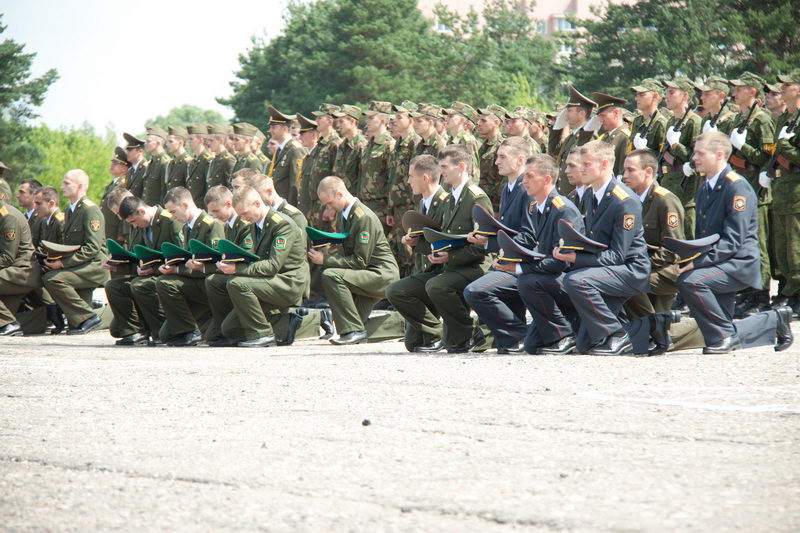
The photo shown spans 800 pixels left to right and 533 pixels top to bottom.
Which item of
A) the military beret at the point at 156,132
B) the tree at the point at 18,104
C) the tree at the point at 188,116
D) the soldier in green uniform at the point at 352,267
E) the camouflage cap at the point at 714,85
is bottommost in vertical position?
the soldier in green uniform at the point at 352,267

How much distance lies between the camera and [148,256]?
38.2 ft

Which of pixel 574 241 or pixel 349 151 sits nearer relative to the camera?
pixel 574 241

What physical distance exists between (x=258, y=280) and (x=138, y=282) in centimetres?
147

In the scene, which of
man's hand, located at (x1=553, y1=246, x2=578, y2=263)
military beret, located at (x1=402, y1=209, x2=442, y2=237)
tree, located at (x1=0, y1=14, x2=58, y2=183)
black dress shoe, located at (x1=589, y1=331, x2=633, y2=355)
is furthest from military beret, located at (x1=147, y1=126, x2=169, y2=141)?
tree, located at (x1=0, y1=14, x2=58, y2=183)

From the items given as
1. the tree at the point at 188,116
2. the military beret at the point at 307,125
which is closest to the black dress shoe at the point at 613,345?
the military beret at the point at 307,125

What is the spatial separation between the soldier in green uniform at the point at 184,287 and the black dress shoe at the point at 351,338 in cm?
146

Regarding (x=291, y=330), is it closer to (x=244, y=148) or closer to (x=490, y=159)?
(x=490, y=159)

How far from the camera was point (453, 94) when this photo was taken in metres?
51.8

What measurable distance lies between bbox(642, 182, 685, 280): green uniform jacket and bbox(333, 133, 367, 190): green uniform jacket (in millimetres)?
6713

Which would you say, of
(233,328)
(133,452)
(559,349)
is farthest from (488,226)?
(133,452)

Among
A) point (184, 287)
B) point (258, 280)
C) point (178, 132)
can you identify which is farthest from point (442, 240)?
point (178, 132)

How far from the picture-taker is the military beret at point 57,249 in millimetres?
12836

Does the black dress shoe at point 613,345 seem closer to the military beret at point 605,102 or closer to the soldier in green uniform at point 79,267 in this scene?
the military beret at point 605,102

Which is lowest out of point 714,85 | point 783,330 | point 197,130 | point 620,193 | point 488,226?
point 783,330
